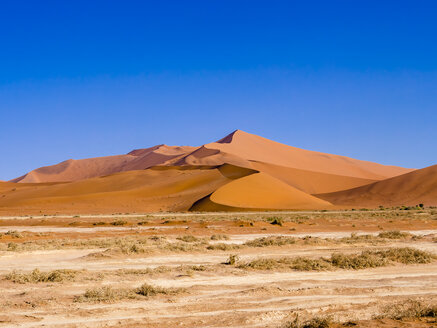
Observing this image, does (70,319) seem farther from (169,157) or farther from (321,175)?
(169,157)

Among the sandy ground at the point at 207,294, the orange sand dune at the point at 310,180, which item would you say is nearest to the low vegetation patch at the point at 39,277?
the sandy ground at the point at 207,294

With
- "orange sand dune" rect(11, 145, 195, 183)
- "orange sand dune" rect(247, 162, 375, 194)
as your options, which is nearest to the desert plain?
"orange sand dune" rect(247, 162, 375, 194)

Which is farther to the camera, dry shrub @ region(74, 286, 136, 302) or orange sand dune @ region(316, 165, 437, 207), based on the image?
orange sand dune @ region(316, 165, 437, 207)

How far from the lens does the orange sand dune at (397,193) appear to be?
83769 mm

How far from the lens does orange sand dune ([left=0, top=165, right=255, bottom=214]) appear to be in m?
73.4

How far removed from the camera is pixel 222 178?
89.7 meters

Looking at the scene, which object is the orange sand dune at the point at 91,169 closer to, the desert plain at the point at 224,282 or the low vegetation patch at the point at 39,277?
the desert plain at the point at 224,282

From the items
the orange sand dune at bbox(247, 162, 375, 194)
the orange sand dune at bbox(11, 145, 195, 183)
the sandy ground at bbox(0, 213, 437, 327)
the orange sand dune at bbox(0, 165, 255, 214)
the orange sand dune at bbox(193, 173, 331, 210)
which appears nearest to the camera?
the sandy ground at bbox(0, 213, 437, 327)

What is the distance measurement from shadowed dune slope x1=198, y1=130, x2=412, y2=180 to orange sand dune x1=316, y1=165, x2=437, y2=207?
43805mm

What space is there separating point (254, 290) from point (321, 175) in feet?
337

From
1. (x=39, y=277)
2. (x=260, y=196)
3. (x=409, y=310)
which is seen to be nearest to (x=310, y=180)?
(x=260, y=196)

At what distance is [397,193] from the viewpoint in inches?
3462

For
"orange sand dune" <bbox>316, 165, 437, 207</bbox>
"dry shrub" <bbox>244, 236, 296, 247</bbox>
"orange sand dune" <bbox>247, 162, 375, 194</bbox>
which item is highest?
"orange sand dune" <bbox>247, 162, 375, 194</bbox>

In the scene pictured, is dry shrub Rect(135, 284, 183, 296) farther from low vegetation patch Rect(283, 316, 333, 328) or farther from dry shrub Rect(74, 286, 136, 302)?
low vegetation patch Rect(283, 316, 333, 328)
